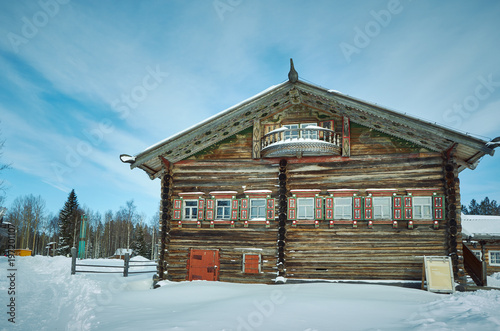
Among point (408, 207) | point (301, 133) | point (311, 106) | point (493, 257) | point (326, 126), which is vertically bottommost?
point (493, 257)

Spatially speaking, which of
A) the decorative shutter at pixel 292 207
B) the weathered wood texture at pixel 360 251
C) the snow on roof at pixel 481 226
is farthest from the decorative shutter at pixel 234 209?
the snow on roof at pixel 481 226

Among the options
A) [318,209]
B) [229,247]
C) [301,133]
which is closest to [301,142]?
[301,133]

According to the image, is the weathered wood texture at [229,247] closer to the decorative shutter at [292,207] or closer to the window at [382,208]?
the decorative shutter at [292,207]

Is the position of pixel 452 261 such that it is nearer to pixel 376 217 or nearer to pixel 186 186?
pixel 376 217

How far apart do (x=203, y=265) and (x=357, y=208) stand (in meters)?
7.68

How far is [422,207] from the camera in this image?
15445 mm

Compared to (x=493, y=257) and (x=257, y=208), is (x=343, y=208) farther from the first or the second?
(x=493, y=257)

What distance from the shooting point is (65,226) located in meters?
54.0

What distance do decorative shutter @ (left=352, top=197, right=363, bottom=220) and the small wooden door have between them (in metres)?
6.67

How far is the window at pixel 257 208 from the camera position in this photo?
1673 centimetres

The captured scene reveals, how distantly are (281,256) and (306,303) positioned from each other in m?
5.76

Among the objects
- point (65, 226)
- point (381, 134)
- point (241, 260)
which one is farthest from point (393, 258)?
point (65, 226)

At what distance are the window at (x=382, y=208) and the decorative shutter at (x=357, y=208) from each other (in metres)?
0.59

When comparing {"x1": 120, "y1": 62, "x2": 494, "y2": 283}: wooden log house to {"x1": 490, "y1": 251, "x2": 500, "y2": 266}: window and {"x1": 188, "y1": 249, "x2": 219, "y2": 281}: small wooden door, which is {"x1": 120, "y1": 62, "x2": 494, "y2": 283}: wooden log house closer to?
{"x1": 188, "y1": 249, "x2": 219, "y2": 281}: small wooden door
